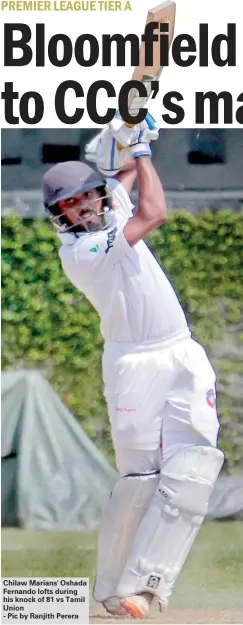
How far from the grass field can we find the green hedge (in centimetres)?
36

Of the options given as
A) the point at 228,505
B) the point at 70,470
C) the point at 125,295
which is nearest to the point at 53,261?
the point at 125,295

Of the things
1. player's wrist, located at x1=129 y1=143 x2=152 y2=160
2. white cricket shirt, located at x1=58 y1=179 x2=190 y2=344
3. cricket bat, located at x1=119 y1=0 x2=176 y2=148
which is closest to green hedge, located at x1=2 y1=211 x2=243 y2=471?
white cricket shirt, located at x1=58 y1=179 x2=190 y2=344

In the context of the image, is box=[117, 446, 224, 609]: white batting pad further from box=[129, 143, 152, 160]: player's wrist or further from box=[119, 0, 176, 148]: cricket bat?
box=[119, 0, 176, 148]: cricket bat

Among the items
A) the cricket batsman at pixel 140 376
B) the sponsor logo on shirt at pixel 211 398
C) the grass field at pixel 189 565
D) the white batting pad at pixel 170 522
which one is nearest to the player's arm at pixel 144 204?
the cricket batsman at pixel 140 376

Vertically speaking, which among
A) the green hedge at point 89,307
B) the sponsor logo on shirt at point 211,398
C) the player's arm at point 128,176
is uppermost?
the player's arm at point 128,176

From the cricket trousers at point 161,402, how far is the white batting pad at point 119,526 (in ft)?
0.25

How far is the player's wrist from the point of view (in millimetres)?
6129

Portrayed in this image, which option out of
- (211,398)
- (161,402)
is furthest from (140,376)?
(211,398)

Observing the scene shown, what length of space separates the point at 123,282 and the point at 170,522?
101 centimetres

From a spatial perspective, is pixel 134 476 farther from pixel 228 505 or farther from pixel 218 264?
pixel 218 264

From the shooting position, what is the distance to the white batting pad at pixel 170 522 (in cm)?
610

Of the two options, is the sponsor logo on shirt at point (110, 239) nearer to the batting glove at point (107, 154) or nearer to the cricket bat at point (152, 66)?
the batting glove at point (107, 154)

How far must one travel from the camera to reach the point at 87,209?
6160 millimetres

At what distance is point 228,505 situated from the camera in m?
6.43
